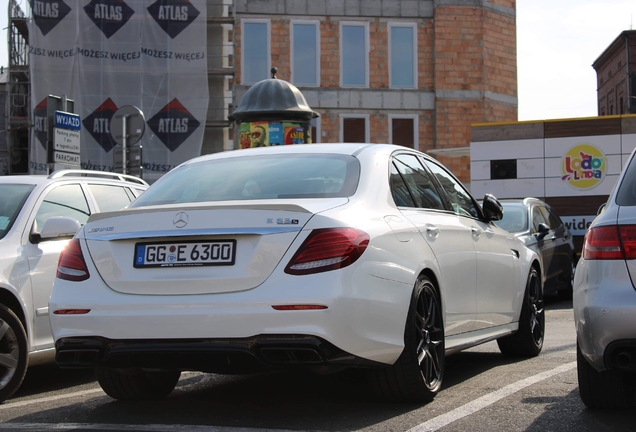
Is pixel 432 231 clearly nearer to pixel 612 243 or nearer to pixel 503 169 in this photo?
pixel 612 243

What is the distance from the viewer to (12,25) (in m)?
36.4

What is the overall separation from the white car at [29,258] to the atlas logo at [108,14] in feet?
87.7

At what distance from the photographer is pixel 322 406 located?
557 cm

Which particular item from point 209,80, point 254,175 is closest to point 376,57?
point 209,80

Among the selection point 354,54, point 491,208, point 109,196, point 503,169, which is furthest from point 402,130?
point 491,208

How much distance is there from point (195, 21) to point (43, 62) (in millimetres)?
5271

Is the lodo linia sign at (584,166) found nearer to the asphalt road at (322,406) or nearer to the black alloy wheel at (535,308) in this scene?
the black alloy wheel at (535,308)

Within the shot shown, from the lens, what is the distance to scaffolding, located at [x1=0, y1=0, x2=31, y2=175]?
34.9 metres

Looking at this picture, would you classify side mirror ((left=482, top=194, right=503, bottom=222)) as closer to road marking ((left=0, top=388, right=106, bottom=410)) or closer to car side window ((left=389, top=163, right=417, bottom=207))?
car side window ((left=389, top=163, right=417, bottom=207))

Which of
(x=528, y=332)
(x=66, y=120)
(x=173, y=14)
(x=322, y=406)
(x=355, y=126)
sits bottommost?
(x=322, y=406)

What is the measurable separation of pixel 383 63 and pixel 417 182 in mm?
31686

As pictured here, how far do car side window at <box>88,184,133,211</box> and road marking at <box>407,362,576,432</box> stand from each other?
376cm

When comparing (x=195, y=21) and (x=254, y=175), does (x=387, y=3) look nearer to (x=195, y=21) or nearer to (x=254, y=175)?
(x=195, y=21)

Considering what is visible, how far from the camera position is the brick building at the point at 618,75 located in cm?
6344
